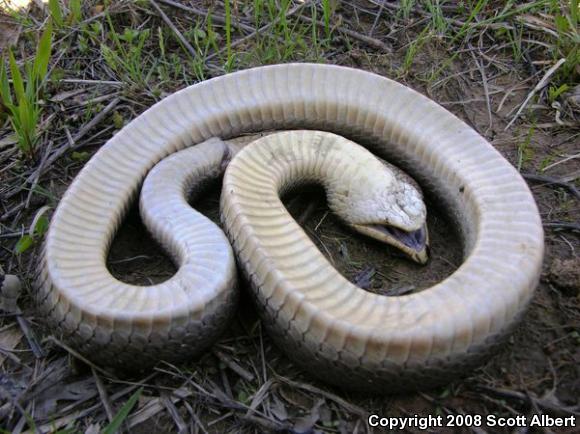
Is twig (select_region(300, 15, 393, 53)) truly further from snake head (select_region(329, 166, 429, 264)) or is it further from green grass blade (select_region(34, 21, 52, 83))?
green grass blade (select_region(34, 21, 52, 83))

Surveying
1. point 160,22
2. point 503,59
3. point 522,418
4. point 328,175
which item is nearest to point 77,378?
point 328,175

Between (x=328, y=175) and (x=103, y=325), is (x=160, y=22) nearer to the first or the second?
(x=328, y=175)

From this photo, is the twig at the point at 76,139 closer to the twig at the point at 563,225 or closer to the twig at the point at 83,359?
the twig at the point at 83,359

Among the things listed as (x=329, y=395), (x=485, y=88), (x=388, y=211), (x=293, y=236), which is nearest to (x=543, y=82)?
(x=485, y=88)

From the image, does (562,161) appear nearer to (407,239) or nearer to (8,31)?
(407,239)

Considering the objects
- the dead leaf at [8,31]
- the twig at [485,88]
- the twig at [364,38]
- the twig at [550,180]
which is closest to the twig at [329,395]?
the twig at [550,180]

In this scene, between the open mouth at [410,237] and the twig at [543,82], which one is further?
the twig at [543,82]
